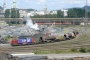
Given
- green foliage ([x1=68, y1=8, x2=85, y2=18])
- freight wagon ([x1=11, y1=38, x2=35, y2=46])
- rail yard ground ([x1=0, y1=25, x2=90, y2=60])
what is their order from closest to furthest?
rail yard ground ([x1=0, y1=25, x2=90, y2=60]) < freight wagon ([x1=11, y1=38, x2=35, y2=46]) < green foliage ([x1=68, y1=8, x2=85, y2=18])

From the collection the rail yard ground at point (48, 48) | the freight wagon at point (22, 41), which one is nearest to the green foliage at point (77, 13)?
the freight wagon at point (22, 41)

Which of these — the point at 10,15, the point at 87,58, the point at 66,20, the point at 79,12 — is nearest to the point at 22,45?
the point at 87,58

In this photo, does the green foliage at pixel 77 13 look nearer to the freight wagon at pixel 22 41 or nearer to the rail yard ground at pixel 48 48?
the freight wagon at pixel 22 41

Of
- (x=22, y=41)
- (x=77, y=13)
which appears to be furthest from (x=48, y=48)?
(x=77, y=13)

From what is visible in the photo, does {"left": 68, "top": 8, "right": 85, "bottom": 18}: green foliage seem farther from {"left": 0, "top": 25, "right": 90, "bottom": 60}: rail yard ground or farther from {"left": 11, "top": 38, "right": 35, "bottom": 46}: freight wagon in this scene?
{"left": 0, "top": 25, "right": 90, "bottom": 60}: rail yard ground

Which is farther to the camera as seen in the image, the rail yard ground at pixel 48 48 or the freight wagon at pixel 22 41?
the freight wagon at pixel 22 41

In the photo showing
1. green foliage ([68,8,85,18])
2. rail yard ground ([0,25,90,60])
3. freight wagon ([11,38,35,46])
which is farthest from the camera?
green foliage ([68,8,85,18])

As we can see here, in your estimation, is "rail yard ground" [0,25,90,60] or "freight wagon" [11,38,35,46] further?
"freight wagon" [11,38,35,46]

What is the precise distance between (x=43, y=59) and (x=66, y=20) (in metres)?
122

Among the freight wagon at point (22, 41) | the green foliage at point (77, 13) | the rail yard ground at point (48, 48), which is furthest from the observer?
the green foliage at point (77, 13)

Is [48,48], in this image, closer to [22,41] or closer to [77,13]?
[22,41]

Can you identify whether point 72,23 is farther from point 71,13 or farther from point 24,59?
point 24,59

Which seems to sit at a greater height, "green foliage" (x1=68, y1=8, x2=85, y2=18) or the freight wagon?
the freight wagon

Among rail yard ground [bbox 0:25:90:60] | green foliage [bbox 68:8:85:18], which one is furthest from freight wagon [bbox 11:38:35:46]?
green foliage [bbox 68:8:85:18]
